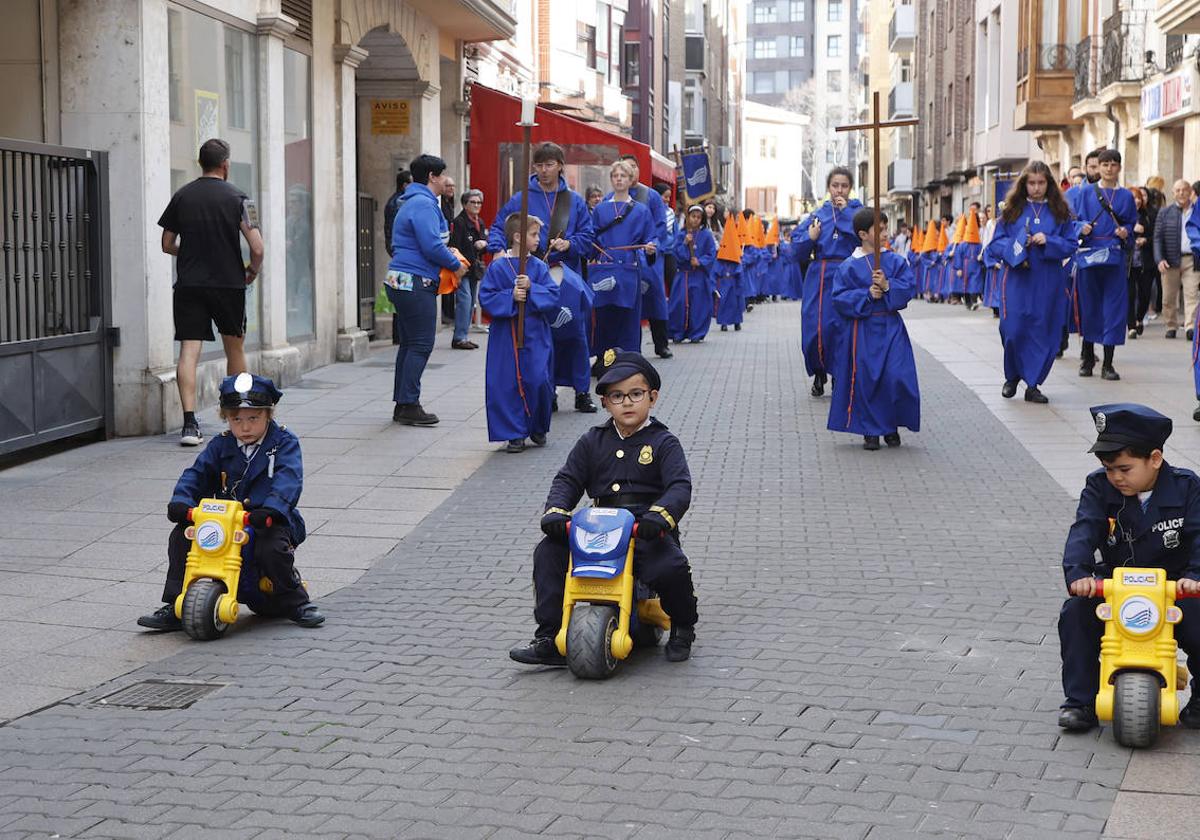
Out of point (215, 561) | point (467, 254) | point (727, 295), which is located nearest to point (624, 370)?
point (215, 561)

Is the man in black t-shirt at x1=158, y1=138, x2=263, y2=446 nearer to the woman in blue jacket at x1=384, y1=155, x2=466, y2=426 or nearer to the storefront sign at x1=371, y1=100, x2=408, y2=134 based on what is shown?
the woman in blue jacket at x1=384, y1=155, x2=466, y2=426

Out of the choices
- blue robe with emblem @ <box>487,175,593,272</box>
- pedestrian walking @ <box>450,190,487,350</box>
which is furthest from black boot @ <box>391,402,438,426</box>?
pedestrian walking @ <box>450,190,487,350</box>

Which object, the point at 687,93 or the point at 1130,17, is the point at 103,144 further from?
the point at 687,93

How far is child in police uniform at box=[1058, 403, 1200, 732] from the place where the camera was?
5086mm

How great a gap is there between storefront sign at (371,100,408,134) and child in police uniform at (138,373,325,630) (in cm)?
1529

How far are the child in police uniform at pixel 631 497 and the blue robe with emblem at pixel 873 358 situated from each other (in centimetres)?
541

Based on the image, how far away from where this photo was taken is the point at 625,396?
6.14m

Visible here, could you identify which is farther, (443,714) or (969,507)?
(969,507)

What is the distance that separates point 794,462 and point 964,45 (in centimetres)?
4464

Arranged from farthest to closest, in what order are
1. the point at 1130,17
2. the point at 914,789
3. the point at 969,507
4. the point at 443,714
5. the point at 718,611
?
the point at 1130,17
the point at 969,507
the point at 718,611
the point at 443,714
the point at 914,789

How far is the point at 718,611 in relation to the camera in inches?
269

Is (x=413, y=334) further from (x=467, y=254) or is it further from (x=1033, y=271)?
(x=467, y=254)

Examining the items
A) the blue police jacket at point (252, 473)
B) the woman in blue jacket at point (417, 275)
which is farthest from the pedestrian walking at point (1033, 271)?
the blue police jacket at point (252, 473)

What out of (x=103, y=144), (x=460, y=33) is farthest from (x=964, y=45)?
(x=103, y=144)
